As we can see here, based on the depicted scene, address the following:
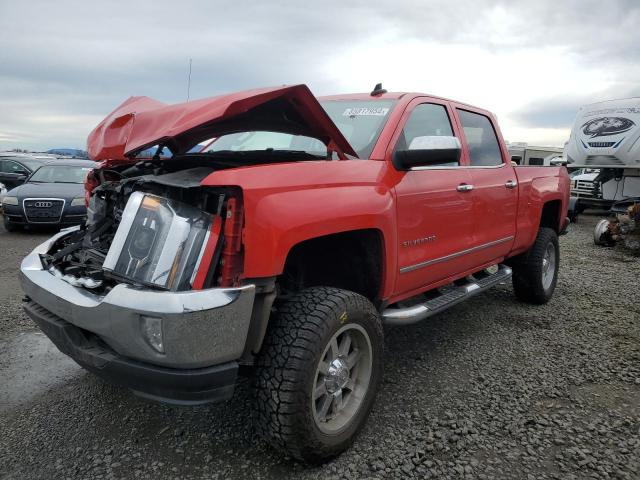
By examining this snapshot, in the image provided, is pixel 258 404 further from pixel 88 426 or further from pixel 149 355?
pixel 88 426

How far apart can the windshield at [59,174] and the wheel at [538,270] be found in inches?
356

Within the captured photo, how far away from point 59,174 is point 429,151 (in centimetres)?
1017

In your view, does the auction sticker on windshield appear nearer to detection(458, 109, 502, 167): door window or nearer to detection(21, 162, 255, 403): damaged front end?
detection(458, 109, 502, 167): door window

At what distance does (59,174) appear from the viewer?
35.4ft

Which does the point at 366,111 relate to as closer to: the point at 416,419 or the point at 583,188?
the point at 416,419

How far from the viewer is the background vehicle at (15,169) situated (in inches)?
564

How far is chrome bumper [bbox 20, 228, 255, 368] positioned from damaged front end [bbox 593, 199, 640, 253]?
8.73 metres

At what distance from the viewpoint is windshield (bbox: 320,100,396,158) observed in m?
3.15

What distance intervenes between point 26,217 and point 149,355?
29.6 ft

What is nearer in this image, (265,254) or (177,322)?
(177,322)

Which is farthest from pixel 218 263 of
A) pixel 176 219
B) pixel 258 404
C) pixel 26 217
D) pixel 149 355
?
pixel 26 217

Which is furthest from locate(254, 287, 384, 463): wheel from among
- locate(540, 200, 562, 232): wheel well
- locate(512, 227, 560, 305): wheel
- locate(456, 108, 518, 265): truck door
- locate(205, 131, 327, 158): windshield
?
locate(540, 200, 562, 232): wheel well

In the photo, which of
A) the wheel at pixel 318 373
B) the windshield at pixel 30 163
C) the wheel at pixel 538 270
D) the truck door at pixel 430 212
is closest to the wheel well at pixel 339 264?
the truck door at pixel 430 212

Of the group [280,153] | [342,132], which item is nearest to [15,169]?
[280,153]
